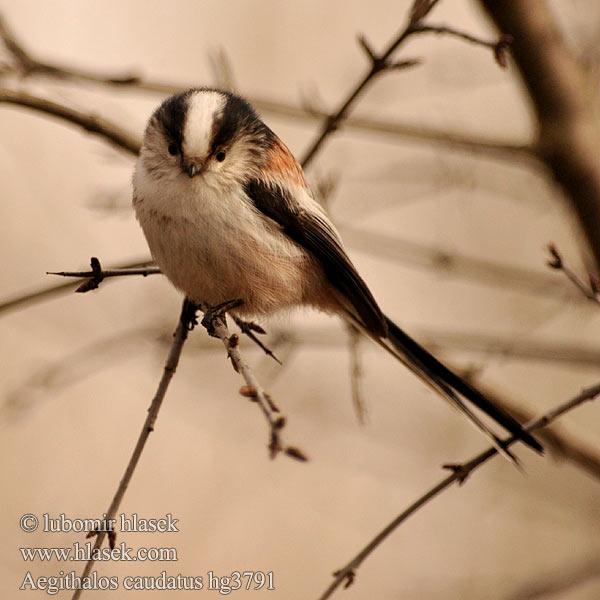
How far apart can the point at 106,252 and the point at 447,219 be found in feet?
9.87

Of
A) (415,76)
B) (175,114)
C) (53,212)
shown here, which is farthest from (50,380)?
(415,76)

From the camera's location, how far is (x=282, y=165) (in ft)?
9.39

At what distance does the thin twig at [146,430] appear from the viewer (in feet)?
5.97

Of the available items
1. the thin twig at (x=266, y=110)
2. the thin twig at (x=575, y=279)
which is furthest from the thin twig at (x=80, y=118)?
the thin twig at (x=575, y=279)

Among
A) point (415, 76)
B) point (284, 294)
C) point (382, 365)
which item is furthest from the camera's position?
point (382, 365)

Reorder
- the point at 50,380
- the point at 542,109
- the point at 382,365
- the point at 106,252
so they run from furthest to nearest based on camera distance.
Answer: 1. the point at 382,365
2. the point at 106,252
3. the point at 542,109
4. the point at 50,380

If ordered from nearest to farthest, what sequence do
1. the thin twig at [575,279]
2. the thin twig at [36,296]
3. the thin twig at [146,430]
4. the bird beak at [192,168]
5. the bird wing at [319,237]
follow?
the thin twig at [146,430] → the thin twig at [575,279] → the thin twig at [36,296] → the bird beak at [192,168] → the bird wing at [319,237]

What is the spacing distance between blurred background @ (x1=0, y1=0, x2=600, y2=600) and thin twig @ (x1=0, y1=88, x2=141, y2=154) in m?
0.06

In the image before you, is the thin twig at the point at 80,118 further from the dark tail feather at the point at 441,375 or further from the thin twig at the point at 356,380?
the dark tail feather at the point at 441,375

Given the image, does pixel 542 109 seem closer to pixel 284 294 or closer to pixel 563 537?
pixel 284 294

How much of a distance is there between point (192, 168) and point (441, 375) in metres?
1.12

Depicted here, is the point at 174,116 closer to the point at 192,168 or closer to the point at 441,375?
the point at 192,168

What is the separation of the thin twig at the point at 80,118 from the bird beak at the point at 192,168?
50cm

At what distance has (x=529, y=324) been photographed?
6.45m
